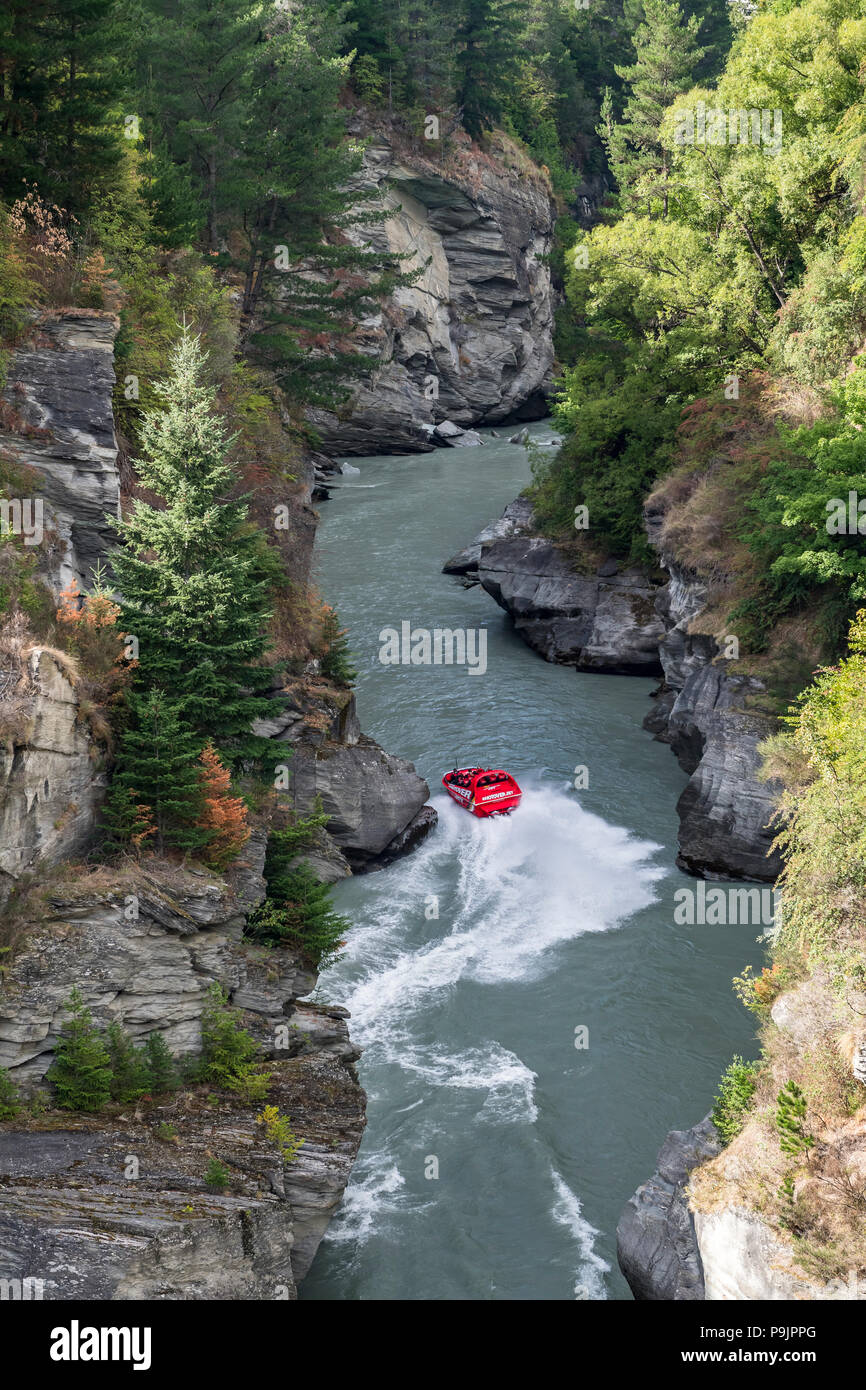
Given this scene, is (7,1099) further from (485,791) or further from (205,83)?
(205,83)

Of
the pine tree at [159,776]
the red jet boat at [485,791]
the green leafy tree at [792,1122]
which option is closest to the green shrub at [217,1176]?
the pine tree at [159,776]

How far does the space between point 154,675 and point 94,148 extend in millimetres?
14141

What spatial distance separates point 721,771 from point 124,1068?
1633 centimetres

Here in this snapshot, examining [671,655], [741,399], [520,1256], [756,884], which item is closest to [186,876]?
[520,1256]

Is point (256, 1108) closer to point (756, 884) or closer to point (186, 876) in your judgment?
point (186, 876)

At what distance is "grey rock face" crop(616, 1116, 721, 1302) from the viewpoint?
14258 millimetres

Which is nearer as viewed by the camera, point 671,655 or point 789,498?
point 789,498

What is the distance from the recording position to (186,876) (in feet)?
53.5

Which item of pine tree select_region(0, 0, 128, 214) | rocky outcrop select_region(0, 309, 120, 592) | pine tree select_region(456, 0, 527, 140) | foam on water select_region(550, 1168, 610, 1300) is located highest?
pine tree select_region(456, 0, 527, 140)

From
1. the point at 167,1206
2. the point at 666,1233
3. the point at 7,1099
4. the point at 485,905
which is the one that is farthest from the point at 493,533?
the point at 167,1206

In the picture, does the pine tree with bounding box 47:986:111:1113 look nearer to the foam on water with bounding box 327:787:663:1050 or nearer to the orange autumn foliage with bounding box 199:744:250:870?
the orange autumn foliage with bounding box 199:744:250:870

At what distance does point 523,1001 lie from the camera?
870 inches

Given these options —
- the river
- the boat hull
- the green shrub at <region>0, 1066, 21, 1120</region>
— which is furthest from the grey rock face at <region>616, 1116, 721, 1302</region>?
the boat hull

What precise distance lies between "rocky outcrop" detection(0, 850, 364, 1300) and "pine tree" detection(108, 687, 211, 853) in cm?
62
